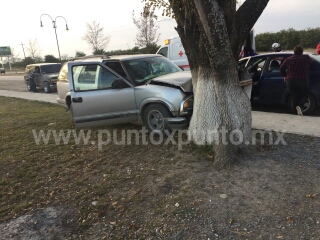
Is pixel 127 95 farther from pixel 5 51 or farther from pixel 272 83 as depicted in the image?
pixel 5 51

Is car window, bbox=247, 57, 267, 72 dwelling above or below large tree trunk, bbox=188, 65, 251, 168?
above

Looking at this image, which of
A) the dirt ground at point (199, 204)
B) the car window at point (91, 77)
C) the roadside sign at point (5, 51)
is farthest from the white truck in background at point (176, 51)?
the roadside sign at point (5, 51)

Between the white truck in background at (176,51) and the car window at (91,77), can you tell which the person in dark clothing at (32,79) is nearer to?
the white truck in background at (176,51)

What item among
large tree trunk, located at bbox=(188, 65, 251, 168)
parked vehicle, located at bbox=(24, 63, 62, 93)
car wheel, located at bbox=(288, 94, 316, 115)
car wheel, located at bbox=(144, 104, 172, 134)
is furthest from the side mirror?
parked vehicle, located at bbox=(24, 63, 62, 93)

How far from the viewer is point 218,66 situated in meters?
4.23

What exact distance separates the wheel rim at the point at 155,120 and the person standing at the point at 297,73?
3151 mm

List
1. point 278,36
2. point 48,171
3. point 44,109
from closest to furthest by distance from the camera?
point 48,171 → point 44,109 → point 278,36

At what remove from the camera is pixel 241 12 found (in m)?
4.30

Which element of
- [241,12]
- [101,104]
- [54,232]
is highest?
[241,12]

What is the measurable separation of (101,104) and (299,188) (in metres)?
3.86

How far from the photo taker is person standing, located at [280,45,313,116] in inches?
255

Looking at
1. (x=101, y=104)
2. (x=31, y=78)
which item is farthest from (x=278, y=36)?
(x=101, y=104)

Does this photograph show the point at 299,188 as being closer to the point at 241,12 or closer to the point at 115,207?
the point at 115,207

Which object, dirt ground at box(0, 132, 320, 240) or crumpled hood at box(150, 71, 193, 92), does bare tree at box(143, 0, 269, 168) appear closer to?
dirt ground at box(0, 132, 320, 240)
